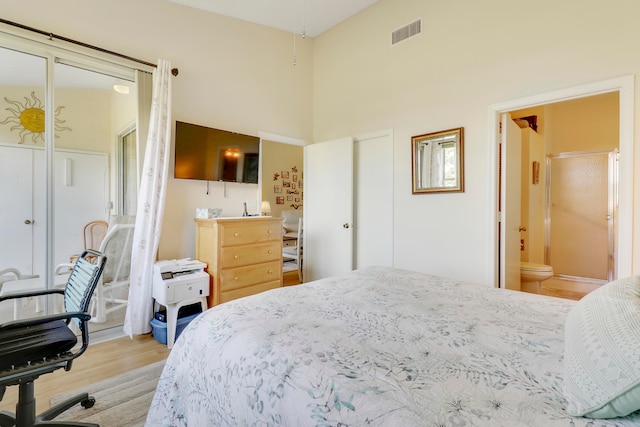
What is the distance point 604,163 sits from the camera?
15.0 ft

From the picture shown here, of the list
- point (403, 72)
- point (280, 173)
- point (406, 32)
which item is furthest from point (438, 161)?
point (280, 173)

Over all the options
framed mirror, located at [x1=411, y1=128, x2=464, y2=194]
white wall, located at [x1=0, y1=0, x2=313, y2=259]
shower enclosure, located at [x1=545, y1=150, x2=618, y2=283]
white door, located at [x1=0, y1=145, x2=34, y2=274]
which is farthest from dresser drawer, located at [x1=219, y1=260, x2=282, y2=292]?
shower enclosure, located at [x1=545, y1=150, x2=618, y2=283]

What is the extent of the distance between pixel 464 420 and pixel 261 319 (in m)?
0.77

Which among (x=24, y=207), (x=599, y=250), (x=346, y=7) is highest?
(x=346, y=7)

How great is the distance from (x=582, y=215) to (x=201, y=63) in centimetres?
581

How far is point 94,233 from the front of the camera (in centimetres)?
→ 269

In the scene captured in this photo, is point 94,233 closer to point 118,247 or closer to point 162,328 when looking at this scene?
point 118,247

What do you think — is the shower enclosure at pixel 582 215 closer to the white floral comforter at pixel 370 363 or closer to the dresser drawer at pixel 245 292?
the white floral comforter at pixel 370 363

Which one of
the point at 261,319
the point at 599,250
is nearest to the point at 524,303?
the point at 261,319

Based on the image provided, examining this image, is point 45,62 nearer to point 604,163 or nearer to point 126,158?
point 126,158

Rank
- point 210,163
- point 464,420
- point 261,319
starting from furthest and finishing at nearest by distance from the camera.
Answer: point 210,163 < point 261,319 < point 464,420

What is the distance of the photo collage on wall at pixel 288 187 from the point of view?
6684mm

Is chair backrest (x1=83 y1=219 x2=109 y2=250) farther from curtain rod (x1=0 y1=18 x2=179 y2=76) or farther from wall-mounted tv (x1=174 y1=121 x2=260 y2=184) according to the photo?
curtain rod (x1=0 y1=18 x2=179 y2=76)

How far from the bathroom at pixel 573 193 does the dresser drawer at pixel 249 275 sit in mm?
3492
